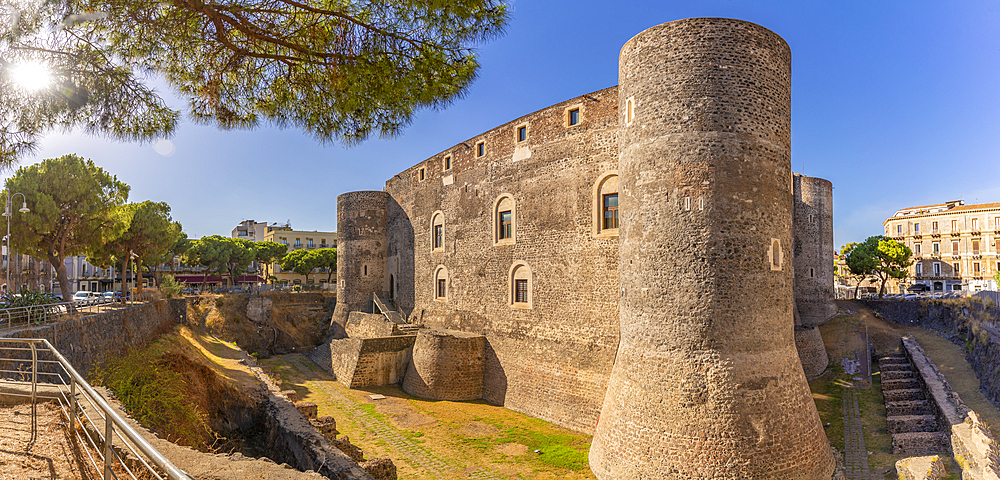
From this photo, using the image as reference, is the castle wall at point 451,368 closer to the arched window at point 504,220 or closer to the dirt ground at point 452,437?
the dirt ground at point 452,437

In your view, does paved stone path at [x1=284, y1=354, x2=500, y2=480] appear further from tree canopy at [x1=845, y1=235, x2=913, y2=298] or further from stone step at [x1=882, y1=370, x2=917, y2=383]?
tree canopy at [x1=845, y1=235, x2=913, y2=298]

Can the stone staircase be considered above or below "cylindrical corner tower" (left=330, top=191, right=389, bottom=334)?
below

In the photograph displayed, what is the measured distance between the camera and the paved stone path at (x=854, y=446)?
436 inches

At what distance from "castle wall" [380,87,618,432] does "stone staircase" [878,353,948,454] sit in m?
6.95

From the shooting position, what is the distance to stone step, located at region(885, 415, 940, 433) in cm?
1249

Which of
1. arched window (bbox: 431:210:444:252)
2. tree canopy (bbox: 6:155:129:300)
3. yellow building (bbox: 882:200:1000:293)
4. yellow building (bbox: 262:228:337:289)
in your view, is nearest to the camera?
tree canopy (bbox: 6:155:129:300)

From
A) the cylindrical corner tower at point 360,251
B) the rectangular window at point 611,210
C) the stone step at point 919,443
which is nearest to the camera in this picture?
the stone step at point 919,443

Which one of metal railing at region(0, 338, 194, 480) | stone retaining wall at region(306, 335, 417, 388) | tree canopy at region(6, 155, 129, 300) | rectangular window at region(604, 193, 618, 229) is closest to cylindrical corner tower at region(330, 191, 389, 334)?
stone retaining wall at region(306, 335, 417, 388)

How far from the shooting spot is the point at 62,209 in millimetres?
18156

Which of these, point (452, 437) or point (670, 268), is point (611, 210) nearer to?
point (670, 268)

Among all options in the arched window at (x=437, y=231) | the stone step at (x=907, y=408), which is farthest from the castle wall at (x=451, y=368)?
the stone step at (x=907, y=408)

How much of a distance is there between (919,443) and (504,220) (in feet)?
43.3

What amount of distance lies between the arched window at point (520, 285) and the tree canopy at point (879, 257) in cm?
3198

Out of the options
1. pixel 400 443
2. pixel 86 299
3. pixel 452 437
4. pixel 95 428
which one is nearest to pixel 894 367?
pixel 452 437
